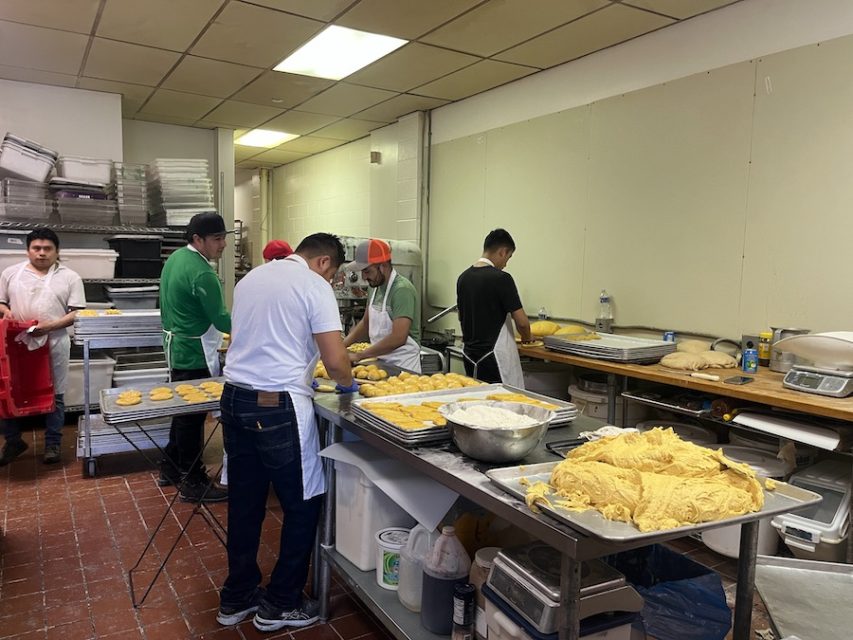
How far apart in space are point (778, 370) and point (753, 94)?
161 centimetres

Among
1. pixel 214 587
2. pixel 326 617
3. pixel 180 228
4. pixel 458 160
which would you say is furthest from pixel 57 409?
pixel 458 160

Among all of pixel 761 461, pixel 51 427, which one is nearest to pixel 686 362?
pixel 761 461

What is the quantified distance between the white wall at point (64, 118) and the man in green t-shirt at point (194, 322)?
2.82 meters

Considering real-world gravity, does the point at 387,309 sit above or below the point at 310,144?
below

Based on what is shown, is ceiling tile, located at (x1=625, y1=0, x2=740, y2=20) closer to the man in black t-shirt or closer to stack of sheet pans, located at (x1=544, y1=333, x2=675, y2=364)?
the man in black t-shirt

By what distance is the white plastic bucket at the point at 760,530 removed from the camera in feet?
9.97

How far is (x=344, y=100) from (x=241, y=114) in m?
1.35

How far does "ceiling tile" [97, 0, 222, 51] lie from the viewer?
3779 millimetres

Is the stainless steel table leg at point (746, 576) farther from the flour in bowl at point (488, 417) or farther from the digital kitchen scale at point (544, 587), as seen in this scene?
the flour in bowl at point (488, 417)

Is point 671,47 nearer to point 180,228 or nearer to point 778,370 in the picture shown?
point 778,370

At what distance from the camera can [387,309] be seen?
12.4 ft

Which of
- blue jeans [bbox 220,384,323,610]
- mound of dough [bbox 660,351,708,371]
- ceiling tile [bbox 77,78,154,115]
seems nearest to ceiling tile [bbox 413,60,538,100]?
ceiling tile [bbox 77,78,154,115]

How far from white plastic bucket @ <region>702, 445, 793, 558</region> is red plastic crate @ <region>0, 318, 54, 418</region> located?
14.6 feet

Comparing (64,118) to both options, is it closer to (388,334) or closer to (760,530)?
(388,334)
